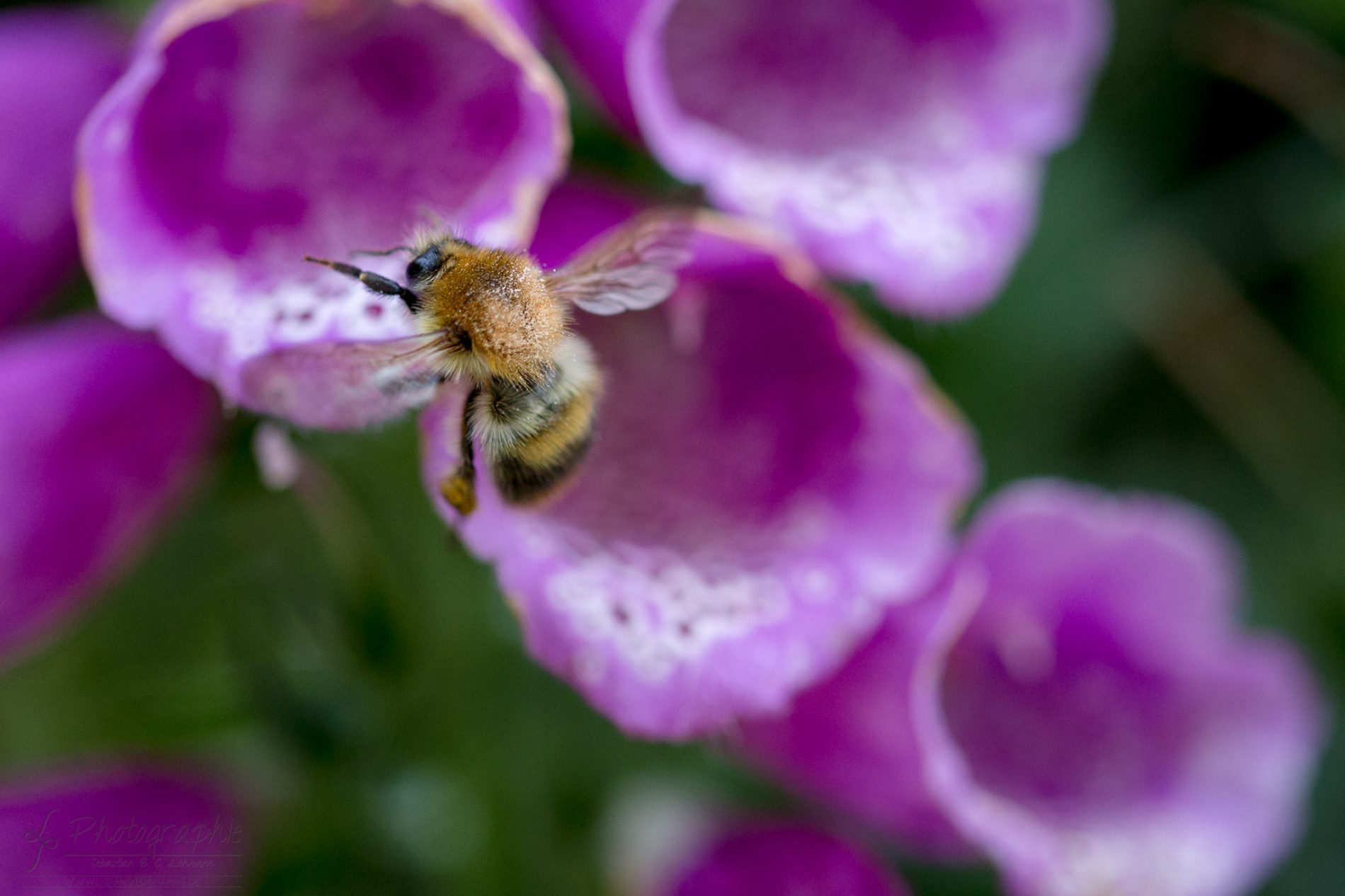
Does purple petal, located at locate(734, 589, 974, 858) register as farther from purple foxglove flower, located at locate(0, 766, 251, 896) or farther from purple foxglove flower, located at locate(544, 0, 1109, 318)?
purple foxglove flower, located at locate(0, 766, 251, 896)

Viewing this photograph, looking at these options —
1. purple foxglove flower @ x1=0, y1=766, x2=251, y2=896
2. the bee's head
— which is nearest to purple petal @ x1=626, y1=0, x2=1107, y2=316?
the bee's head

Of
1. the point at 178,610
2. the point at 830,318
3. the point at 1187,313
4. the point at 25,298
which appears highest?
the point at 830,318

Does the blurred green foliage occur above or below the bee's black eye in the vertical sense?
below

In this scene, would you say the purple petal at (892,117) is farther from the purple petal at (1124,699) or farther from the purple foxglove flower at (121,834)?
the purple foxglove flower at (121,834)

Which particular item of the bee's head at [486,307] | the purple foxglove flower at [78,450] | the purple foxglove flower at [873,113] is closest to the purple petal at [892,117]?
the purple foxglove flower at [873,113]

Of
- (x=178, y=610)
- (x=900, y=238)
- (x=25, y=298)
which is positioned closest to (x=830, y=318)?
(x=900, y=238)

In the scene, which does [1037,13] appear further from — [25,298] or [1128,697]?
[25,298]
